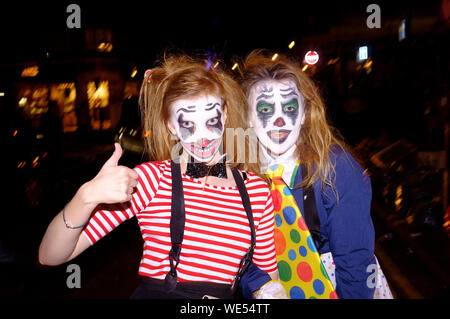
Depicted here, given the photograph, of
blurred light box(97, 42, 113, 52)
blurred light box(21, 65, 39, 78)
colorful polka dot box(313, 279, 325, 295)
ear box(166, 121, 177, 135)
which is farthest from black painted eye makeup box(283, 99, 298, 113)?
blurred light box(97, 42, 113, 52)

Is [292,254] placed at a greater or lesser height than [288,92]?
lesser

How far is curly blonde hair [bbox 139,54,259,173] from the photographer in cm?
142

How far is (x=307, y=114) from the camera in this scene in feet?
5.61

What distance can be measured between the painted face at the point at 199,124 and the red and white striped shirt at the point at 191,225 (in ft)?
0.43

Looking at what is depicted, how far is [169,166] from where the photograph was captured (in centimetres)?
140

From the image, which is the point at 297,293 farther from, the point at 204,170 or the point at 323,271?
the point at 204,170

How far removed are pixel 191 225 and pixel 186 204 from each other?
9 cm

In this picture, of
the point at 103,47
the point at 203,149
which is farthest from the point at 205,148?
the point at 103,47

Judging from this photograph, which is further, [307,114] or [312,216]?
[307,114]

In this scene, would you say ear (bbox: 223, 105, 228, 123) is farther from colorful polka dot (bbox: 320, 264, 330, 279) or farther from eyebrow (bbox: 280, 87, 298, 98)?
colorful polka dot (bbox: 320, 264, 330, 279)

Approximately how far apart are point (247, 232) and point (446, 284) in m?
2.85

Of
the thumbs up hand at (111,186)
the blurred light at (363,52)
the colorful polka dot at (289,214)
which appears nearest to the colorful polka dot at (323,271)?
the colorful polka dot at (289,214)
